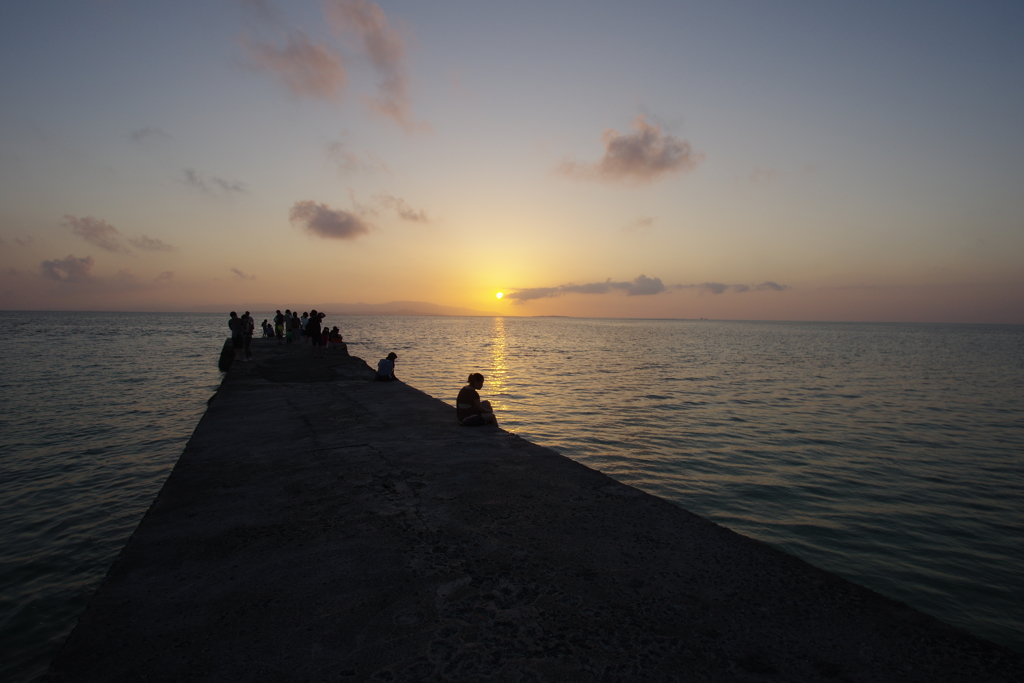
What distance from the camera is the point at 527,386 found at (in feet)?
79.2

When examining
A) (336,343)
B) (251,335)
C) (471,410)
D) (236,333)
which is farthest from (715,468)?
→ (251,335)

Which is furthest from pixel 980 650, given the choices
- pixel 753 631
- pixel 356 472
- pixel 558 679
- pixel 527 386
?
pixel 527 386

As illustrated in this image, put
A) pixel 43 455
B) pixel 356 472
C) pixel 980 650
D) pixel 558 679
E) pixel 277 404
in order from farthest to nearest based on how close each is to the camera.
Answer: pixel 277 404, pixel 43 455, pixel 356 472, pixel 980 650, pixel 558 679

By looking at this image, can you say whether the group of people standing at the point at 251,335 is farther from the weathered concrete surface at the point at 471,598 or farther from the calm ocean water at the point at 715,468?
the weathered concrete surface at the point at 471,598

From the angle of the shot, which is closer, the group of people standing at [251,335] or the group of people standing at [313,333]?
the group of people standing at [251,335]

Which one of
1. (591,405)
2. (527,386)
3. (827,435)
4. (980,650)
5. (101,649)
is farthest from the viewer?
(527,386)

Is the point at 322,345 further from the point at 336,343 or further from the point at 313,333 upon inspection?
the point at 336,343

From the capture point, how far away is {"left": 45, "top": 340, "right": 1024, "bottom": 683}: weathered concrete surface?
282 cm

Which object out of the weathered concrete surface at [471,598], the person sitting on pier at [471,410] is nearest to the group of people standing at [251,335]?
the person sitting on pier at [471,410]

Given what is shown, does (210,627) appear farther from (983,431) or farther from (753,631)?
(983,431)

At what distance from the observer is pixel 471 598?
135 inches

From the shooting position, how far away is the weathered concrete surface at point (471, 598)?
9.25ft

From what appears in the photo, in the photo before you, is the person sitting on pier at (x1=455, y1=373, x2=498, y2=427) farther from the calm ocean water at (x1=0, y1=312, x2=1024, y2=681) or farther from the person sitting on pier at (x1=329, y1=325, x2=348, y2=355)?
the person sitting on pier at (x1=329, y1=325, x2=348, y2=355)

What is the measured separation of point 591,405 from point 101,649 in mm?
16982
